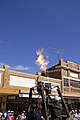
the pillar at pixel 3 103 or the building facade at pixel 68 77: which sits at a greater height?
the building facade at pixel 68 77

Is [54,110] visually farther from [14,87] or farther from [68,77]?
[68,77]

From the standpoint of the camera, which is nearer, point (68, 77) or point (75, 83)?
point (68, 77)

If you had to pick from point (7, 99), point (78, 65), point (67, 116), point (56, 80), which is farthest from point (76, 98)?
point (67, 116)

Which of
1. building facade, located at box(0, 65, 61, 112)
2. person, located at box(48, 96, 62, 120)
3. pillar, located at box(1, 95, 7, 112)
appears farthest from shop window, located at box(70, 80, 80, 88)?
person, located at box(48, 96, 62, 120)

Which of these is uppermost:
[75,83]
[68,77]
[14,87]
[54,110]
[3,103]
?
[68,77]

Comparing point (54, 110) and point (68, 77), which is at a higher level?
point (68, 77)

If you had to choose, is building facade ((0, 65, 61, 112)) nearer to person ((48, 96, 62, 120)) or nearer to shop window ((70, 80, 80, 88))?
shop window ((70, 80, 80, 88))

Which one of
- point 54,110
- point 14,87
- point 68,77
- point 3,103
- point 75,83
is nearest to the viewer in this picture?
point 54,110

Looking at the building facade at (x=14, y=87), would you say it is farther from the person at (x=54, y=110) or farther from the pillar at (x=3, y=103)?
the person at (x=54, y=110)

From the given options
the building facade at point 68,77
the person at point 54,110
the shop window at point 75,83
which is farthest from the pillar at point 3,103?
the person at point 54,110

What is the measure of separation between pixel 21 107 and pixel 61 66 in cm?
998

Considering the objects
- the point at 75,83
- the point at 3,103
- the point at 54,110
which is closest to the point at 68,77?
the point at 75,83

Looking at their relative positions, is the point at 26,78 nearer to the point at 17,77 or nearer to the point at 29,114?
the point at 17,77

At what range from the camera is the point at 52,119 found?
8.74 meters
